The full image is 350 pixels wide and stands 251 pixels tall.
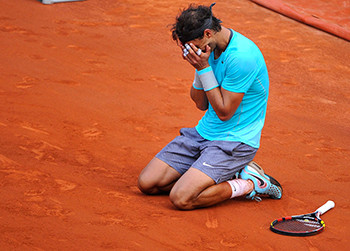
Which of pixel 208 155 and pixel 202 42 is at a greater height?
pixel 202 42

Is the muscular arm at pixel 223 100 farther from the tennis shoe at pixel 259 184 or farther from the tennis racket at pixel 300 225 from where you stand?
the tennis racket at pixel 300 225

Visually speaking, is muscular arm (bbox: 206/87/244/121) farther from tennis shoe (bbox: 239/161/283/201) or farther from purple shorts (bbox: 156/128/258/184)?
tennis shoe (bbox: 239/161/283/201)

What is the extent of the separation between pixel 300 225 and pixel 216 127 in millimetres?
994

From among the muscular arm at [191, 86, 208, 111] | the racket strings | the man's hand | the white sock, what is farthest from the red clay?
the racket strings

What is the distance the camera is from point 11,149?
493cm

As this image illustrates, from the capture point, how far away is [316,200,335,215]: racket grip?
164 inches

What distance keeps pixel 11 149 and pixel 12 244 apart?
5.44 feet

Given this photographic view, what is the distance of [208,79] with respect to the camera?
4.16 m

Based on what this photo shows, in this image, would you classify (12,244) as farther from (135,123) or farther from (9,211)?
(135,123)

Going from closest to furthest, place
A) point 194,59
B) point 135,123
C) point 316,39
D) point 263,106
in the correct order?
point 194,59, point 263,106, point 135,123, point 316,39

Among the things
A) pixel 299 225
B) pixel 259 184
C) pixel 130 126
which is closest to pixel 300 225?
pixel 299 225

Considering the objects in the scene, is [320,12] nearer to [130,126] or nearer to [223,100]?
[130,126]

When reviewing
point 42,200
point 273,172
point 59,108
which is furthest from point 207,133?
point 59,108

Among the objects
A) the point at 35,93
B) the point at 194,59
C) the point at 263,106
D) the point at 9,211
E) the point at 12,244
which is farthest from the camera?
the point at 35,93
